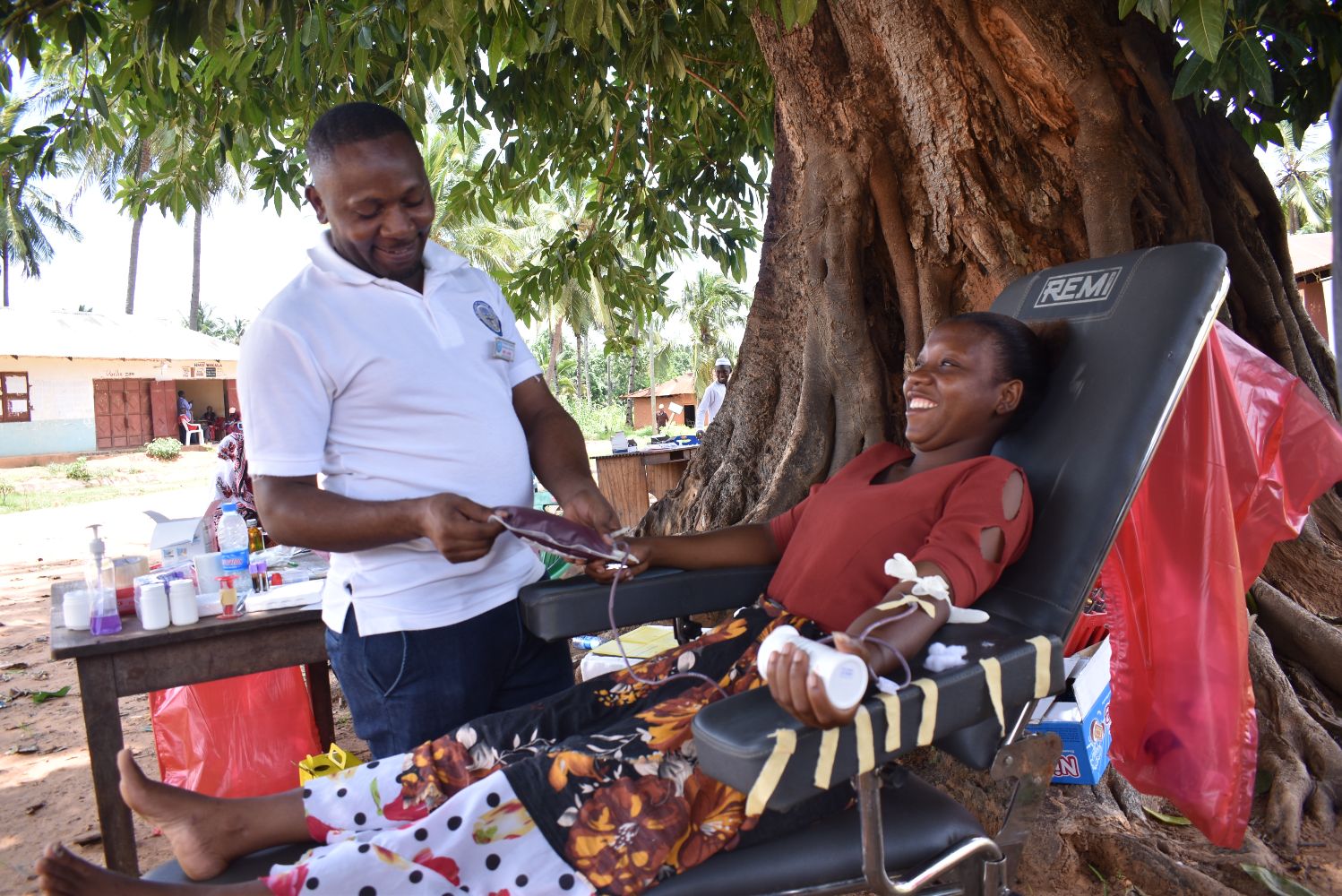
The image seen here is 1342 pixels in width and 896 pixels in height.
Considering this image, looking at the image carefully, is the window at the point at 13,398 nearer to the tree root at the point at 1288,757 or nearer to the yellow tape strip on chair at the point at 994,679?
the tree root at the point at 1288,757

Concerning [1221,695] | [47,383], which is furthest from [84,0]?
[47,383]

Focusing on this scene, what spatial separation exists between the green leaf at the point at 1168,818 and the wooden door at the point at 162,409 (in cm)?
2633

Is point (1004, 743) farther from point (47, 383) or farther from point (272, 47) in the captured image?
point (47, 383)

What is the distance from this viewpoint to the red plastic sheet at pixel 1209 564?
2.08m

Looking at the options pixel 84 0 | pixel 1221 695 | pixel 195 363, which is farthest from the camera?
pixel 195 363

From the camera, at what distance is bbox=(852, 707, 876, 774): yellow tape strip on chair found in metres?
1.29

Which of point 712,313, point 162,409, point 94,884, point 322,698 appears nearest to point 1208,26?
point 94,884

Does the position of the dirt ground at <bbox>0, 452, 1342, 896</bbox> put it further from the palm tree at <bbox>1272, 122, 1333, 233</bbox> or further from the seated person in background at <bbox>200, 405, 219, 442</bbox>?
the palm tree at <bbox>1272, 122, 1333, 233</bbox>

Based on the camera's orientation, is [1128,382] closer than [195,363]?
Yes

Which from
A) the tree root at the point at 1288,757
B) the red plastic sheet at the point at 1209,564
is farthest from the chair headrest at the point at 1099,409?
the tree root at the point at 1288,757

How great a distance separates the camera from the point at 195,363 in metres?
24.3

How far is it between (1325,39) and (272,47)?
3.44 meters

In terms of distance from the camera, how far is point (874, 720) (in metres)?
1.30

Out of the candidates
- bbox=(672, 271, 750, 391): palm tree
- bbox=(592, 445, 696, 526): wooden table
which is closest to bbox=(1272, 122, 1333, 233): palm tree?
bbox=(672, 271, 750, 391): palm tree
